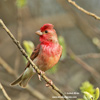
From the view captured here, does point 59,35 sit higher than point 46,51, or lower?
lower

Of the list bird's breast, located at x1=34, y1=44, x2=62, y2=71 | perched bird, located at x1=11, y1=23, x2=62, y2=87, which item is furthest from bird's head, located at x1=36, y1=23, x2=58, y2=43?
bird's breast, located at x1=34, y1=44, x2=62, y2=71

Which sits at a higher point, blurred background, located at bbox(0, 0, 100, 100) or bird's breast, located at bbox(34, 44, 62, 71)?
bird's breast, located at bbox(34, 44, 62, 71)


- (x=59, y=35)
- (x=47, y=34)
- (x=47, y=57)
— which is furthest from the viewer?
(x=59, y=35)

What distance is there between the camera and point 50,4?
7895 mm

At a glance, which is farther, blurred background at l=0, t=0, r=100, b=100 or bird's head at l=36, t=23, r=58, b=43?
blurred background at l=0, t=0, r=100, b=100

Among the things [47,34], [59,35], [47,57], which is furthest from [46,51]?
[59,35]

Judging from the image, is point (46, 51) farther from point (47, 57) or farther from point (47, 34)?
point (47, 34)

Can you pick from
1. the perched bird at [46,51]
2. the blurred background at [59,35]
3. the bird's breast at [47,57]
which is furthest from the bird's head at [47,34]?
the blurred background at [59,35]

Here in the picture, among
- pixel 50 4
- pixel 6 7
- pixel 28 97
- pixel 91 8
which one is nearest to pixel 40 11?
pixel 50 4

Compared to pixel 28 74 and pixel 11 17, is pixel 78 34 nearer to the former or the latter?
pixel 11 17

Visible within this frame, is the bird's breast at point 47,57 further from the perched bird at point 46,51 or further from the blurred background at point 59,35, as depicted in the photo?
the blurred background at point 59,35

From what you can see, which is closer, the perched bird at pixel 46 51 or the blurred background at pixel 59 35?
the perched bird at pixel 46 51

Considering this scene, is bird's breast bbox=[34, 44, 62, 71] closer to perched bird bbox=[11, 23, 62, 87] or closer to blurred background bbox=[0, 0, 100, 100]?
perched bird bbox=[11, 23, 62, 87]

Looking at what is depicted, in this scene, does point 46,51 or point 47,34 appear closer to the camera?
point 46,51
